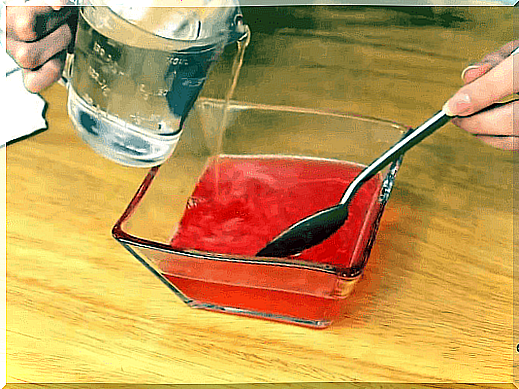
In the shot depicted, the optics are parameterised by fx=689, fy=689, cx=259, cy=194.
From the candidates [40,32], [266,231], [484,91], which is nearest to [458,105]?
[484,91]

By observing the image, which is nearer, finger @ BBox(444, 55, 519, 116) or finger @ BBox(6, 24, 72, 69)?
finger @ BBox(444, 55, 519, 116)

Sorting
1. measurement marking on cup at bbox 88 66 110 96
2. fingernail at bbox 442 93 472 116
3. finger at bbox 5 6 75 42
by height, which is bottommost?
finger at bbox 5 6 75 42

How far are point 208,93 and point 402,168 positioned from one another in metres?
0.17

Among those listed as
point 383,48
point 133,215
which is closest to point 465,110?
point 133,215

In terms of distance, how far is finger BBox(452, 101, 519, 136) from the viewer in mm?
432

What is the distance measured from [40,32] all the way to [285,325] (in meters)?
0.28

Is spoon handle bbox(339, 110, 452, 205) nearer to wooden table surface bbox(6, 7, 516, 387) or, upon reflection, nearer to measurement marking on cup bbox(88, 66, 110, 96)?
wooden table surface bbox(6, 7, 516, 387)

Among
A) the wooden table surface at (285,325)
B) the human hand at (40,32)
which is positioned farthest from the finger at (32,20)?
the wooden table surface at (285,325)

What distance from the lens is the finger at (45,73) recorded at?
1.75ft

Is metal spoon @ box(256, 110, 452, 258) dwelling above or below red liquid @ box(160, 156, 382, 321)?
above

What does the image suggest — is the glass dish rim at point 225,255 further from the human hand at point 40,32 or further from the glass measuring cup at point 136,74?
the human hand at point 40,32

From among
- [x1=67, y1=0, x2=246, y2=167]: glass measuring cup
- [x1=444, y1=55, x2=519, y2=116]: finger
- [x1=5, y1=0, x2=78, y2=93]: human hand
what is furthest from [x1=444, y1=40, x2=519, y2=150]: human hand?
[x1=5, y1=0, x2=78, y2=93]: human hand

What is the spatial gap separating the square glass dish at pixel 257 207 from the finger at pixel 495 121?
6 cm

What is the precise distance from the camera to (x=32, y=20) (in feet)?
1.65
